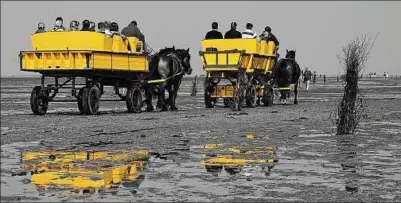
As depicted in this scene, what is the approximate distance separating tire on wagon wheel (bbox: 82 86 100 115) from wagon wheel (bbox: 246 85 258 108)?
23.1ft

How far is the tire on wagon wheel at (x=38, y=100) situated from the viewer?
21.8 m

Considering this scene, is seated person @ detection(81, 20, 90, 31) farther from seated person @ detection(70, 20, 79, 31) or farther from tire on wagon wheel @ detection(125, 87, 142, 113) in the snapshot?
tire on wagon wheel @ detection(125, 87, 142, 113)

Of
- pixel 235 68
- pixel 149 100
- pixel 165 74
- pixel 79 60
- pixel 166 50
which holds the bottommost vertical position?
pixel 149 100

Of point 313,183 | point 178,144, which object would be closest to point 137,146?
point 178,144

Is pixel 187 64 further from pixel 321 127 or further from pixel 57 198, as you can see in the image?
pixel 57 198

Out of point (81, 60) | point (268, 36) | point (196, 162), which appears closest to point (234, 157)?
point (196, 162)

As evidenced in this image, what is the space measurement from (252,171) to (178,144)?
3675 millimetres

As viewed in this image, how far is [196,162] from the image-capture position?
1052 centimetres

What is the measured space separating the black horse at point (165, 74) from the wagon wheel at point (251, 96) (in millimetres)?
2554

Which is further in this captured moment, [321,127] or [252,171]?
[321,127]

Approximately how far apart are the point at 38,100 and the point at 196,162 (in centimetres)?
1243

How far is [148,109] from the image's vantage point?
Result: 2489 centimetres

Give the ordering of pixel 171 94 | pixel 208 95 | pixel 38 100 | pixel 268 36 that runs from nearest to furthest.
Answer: pixel 38 100 → pixel 171 94 → pixel 208 95 → pixel 268 36

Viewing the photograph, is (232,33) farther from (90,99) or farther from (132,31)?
(90,99)
